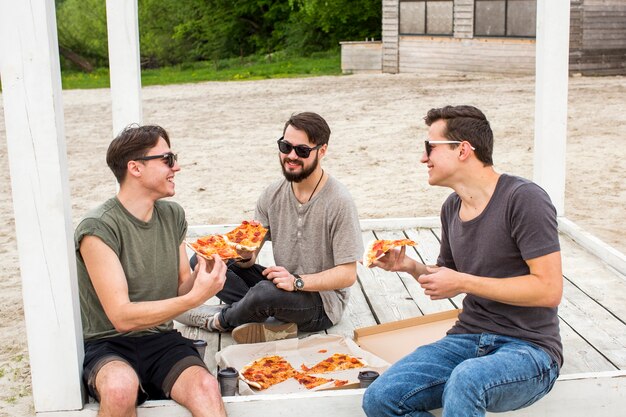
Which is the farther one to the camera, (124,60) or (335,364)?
(124,60)

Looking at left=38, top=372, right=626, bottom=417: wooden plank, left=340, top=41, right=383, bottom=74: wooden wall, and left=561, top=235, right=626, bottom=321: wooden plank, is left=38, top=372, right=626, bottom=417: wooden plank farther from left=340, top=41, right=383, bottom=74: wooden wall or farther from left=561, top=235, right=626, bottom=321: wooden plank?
left=340, top=41, right=383, bottom=74: wooden wall

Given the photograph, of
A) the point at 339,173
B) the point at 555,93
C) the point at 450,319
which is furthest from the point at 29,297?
the point at 339,173

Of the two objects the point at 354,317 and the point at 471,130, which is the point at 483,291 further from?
the point at 354,317

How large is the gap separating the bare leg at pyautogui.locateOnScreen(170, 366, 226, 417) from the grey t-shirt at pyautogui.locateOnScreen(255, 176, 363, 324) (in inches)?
46.0

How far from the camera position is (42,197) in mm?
3850

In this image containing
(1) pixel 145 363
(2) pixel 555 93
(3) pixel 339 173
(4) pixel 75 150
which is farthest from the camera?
(4) pixel 75 150

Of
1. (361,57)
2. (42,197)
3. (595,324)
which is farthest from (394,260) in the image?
(361,57)

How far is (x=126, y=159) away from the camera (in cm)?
417

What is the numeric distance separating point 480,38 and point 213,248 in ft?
68.4

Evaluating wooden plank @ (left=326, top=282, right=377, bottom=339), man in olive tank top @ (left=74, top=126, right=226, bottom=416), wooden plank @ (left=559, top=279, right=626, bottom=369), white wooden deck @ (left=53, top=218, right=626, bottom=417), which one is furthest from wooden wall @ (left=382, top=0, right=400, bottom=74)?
man in olive tank top @ (left=74, top=126, right=226, bottom=416)

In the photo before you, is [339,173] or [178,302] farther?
[339,173]

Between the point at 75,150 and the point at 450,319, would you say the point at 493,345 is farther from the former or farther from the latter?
the point at 75,150

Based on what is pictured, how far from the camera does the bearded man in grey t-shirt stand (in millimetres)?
4922

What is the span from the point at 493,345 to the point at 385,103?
1506cm
